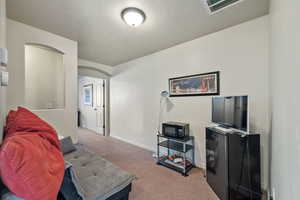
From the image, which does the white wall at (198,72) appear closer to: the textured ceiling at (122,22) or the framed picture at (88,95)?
the textured ceiling at (122,22)

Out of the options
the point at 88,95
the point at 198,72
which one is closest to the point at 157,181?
the point at 198,72

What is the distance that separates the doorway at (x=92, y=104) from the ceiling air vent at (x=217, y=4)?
3.91 meters

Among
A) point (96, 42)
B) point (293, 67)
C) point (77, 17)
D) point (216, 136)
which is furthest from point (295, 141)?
point (96, 42)

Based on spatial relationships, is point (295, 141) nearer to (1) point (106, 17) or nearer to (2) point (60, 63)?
(1) point (106, 17)

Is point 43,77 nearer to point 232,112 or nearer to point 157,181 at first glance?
point 157,181

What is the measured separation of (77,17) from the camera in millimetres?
2004

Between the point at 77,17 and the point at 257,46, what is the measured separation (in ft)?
8.92

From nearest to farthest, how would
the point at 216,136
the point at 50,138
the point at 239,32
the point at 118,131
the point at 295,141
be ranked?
the point at 295,141, the point at 50,138, the point at 216,136, the point at 239,32, the point at 118,131

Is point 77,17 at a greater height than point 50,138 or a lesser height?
greater

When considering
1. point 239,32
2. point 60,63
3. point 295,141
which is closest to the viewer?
point 295,141

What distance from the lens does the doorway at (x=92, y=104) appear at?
4.98 m

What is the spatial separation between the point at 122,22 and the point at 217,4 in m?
1.37

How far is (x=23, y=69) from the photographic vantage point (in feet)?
7.07

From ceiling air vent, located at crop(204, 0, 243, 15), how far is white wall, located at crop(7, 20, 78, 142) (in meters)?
2.55
